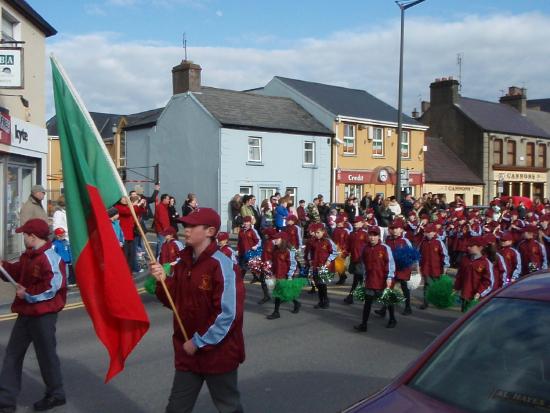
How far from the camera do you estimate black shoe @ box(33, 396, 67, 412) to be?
5.80m

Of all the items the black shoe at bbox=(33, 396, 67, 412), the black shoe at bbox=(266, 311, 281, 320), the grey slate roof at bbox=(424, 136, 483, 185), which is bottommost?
the black shoe at bbox=(266, 311, 281, 320)

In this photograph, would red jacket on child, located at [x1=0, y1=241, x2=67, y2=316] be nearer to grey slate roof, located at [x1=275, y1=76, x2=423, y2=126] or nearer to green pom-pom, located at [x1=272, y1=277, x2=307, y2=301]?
green pom-pom, located at [x1=272, y1=277, x2=307, y2=301]

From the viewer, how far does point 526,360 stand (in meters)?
3.03

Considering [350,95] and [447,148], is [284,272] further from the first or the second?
[447,148]

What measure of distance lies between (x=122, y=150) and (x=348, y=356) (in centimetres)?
3257

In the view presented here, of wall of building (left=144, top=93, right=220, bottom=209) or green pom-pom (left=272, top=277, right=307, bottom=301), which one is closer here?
green pom-pom (left=272, top=277, right=307, bottom=301)

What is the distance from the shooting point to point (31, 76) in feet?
58.8

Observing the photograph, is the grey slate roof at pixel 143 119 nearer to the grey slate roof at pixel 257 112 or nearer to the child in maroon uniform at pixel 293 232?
the grey slate roof at pixel 257 112

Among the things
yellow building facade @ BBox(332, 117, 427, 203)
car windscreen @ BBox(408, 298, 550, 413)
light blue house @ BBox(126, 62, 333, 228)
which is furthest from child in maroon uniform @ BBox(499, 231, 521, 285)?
yellow building facade @ BBox(332, 117, 427, 203)

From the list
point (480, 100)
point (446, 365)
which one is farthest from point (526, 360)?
point (480, 100)

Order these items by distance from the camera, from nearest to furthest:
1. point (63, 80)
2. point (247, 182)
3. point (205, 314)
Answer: point (205, 314), point (63, 80), point (247, 182)

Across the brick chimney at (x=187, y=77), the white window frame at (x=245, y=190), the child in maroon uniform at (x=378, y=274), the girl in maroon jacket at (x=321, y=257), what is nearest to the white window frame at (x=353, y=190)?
the white window frame at (x=245, y=190)

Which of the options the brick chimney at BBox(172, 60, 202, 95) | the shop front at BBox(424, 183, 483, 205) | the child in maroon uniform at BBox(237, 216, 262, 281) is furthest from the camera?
the shop front at BBox(424, 183, 483, 205)

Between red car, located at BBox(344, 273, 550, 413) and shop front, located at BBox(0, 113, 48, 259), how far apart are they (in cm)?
1397
